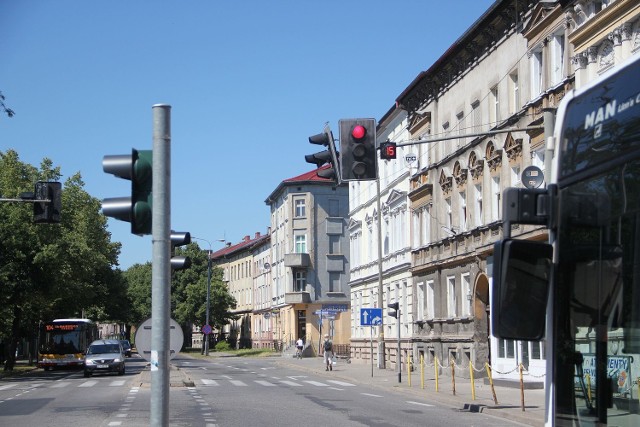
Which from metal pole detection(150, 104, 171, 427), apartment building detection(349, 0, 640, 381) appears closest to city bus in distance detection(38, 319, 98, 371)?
apartment building detection(349, 0, 640, 381)

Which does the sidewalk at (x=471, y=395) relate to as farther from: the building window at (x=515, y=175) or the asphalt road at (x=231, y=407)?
the building window at (x=515, y=175)

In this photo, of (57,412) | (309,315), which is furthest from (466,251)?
(309,315)

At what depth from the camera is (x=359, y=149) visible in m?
14.9

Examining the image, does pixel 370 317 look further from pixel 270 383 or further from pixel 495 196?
pixel 495 196

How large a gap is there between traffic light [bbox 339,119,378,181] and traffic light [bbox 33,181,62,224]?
991 centimetres

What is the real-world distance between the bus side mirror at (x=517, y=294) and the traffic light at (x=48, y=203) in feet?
61.5

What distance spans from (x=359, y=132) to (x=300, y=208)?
71.6 meters

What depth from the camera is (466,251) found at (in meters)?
36.6

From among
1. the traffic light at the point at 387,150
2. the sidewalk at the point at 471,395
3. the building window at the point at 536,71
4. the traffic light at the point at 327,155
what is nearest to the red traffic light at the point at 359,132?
the traffic light at the point at 327,155

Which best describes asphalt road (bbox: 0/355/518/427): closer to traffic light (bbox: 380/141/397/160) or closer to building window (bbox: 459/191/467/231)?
traffic light (bbox: 380/141/397/160)

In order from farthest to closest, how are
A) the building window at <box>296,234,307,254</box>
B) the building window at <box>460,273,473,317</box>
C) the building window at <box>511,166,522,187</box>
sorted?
the building window at <box>296,234,307,254</box> → the building window at <box>460,273,473,317</box> → the building window at <box>511,166,522,187</box>

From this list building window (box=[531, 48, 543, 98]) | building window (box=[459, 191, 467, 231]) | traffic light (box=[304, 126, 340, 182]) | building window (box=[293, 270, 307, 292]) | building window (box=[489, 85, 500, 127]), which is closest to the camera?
traffic light (box=[304, 126, 340, 182])

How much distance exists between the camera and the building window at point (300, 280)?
8481cm

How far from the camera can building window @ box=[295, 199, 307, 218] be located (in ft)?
283
